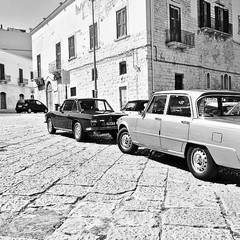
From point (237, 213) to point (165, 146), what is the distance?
7.76 ft

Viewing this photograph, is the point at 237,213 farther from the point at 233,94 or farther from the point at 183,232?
the point at 233,94

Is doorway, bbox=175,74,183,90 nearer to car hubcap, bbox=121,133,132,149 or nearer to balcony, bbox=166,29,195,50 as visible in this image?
balcony, bbox=166,29,195,50

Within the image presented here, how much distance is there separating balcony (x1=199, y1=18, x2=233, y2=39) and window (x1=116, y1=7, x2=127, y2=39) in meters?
5.55

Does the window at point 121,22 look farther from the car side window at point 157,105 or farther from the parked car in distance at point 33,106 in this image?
the car side window at point 157,105

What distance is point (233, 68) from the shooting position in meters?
24.8

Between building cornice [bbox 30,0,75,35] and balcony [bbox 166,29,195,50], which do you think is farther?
building cornice [bbox 30,0,75,35]

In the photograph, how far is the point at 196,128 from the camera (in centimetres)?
501

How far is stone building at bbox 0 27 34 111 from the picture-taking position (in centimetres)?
4403

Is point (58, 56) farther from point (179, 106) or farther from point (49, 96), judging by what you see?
point (179, 106)

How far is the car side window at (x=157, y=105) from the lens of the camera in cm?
612

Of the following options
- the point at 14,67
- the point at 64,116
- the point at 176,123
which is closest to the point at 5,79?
the point at 14,67

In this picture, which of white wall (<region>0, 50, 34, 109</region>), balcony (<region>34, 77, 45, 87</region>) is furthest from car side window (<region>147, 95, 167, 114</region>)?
white wall (<region>0, 50, 34, 109</region>)

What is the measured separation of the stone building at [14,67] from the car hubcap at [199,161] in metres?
42.2

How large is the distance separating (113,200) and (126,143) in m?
3.40
